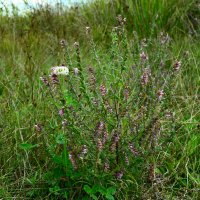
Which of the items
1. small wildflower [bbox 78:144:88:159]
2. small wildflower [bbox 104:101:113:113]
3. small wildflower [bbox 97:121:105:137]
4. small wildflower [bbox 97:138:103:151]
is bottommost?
small wildflower [bbox 78:144:88:159]

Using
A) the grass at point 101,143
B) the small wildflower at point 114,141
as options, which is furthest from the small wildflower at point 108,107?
the small wildflower at point 114,141

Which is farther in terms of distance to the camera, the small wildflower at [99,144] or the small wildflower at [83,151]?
the small wildflower at [83,151]

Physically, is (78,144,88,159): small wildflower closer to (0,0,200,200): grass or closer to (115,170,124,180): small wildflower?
(0,0,200,200): grass

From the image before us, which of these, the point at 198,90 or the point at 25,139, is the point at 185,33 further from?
the point at 25,139

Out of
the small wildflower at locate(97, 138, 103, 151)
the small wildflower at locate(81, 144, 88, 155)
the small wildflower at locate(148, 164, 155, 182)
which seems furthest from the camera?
the small wildflower at locate(148, 164, 155, 182)

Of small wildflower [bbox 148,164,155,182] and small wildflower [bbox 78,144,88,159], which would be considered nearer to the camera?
small wildflower [bbox 78,144,88,159]

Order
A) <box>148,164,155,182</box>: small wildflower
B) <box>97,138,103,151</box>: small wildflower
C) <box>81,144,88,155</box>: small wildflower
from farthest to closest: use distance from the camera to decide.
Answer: <box>148,164,155,182</box>: small wildflower → <box>81,144,88,155</box>: small wildflower → <box>97,138,103,151</box>: small wildflower

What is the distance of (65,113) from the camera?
2062 mm

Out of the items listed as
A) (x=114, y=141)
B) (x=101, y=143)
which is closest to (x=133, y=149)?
(x=114, y=141)

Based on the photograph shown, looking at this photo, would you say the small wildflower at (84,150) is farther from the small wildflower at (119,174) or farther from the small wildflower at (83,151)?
the small wildflower at (119,174)

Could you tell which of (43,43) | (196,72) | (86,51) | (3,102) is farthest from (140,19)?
(3,102)

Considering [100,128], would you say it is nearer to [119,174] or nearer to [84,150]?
[84,150]

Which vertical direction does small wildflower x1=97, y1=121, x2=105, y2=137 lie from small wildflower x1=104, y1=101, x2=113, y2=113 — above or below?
below

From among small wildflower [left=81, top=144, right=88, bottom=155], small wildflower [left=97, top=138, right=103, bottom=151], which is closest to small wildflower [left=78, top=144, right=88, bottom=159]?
small wildflower [left=81, top=144, right=88, bottom=155]
